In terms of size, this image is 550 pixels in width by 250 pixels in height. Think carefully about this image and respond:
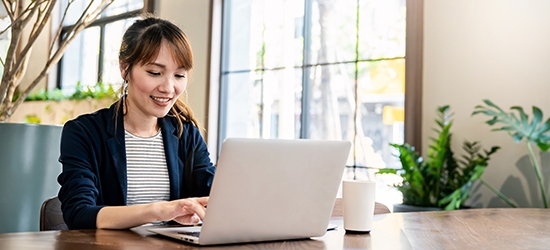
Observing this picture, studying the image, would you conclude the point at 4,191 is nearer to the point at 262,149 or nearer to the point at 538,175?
the point at 262,149

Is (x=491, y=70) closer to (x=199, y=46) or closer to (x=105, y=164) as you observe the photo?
(x=105, y=164)

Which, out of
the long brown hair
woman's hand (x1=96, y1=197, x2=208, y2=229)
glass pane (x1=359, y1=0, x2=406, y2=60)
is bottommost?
woman's hand (x1=96, y1=197, x2=208, y2=229)

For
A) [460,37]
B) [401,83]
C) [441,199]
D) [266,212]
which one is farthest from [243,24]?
[266,212]

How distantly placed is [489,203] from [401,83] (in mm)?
995

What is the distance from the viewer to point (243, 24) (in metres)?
5.09

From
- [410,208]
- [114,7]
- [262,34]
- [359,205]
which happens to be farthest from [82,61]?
[359,205]

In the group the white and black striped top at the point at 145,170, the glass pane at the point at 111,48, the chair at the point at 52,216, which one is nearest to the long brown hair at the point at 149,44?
the white and black striped top at the point at 145,170

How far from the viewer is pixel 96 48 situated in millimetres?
6660

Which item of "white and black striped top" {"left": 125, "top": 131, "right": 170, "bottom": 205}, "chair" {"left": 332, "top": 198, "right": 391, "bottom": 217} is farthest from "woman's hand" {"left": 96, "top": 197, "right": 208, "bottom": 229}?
"chair" {"left": 332, "top": 198, "right": 391, "bottom": 217}

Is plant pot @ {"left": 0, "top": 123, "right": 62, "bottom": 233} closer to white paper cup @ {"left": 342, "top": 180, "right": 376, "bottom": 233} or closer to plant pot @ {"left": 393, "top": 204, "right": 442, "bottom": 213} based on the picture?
white paper cup @ {"left": 342, "top": 180, "right": 376, "bottom": 233}

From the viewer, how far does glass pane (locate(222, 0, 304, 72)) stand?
15.3 feet

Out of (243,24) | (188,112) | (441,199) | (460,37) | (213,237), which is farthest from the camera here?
(243,24)

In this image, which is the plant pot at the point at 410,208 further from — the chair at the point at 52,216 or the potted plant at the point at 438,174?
the chair at the point at 52,216

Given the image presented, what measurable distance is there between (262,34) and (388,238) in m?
3.90
